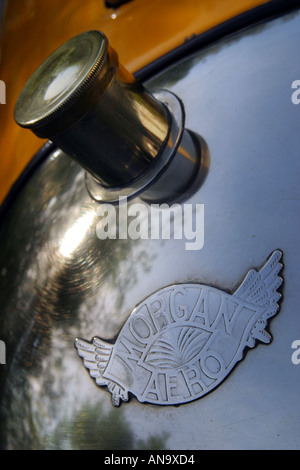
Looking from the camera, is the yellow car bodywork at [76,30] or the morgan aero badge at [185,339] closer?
the morgan aero badge at [185,339]

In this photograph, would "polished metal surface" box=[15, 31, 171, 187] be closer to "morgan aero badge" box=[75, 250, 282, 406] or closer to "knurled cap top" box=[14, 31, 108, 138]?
"knurled cap top" box=[14, 31, 108, 138]

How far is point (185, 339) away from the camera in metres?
0.50

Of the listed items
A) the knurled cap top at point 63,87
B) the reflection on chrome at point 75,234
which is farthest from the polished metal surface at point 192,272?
the knurled cap top at point 63,87

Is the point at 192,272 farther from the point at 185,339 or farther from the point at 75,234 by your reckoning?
the point at 75,234

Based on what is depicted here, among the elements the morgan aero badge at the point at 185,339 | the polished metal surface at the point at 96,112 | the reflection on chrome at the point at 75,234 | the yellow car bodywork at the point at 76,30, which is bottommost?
the morgan aero badge at the point at 185,339

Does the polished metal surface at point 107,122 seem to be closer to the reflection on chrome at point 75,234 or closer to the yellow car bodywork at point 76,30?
the reflection on chrome at point 75,234

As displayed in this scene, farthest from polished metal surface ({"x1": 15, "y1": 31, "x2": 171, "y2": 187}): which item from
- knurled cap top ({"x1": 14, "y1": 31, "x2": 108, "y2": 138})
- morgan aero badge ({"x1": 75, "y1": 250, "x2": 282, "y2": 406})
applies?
morgan aero badge ({"x1": 75, "y1": 250, "x2": 282, "y2": 406})

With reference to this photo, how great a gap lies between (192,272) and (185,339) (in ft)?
0.19

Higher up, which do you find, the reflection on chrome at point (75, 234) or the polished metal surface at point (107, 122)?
the polished metal surface at point (107, 122)

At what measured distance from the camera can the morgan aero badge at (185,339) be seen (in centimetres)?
48

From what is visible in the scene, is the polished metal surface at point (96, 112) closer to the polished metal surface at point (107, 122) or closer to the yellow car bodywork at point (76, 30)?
the polished metal surface at point (107, 122)

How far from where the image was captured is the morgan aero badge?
48 centimetres
